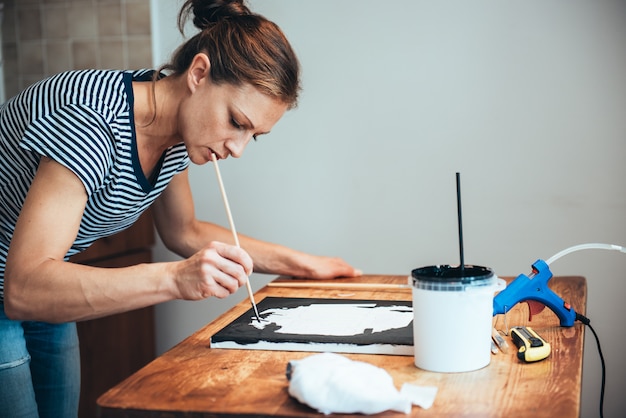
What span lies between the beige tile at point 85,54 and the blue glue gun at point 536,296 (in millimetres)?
1999

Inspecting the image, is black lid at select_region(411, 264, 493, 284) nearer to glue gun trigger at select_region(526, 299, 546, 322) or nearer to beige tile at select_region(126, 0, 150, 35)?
glue gun trigger at select_region(526, 299, 546, 322)

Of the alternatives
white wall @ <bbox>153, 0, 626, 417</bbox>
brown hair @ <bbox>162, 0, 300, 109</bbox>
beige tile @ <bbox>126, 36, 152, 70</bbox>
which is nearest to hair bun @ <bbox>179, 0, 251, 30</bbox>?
brown hair @ <bbox>162, 0, 300, 109</bbox>

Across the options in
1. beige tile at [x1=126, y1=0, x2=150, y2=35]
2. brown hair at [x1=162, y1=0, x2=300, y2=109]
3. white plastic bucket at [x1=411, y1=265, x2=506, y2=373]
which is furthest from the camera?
beige tile at [x1=126, y1=0, x2=150, y2=35]

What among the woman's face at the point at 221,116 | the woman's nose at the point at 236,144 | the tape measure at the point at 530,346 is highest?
the woman's face at the point at 221,116

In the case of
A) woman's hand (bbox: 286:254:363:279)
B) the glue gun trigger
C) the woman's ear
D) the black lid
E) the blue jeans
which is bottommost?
the blue jeans

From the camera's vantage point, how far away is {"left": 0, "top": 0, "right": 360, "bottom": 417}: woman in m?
1.17

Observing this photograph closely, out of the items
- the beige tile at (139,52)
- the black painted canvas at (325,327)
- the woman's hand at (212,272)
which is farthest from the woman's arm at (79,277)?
the beige tile at (139,52)

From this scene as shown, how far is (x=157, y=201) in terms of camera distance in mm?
1757

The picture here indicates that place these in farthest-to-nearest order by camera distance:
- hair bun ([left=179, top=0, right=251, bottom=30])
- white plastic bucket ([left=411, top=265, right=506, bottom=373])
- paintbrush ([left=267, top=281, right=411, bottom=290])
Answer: paintbrush ([left=267, top=281, right=411, bottom=290]), hair bun ([left=179, top=0, right=251, bottom=30]), white plastic bucket ([left=411, top=265, right=506, bottom=373])

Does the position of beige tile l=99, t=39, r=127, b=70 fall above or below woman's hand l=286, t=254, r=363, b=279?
above

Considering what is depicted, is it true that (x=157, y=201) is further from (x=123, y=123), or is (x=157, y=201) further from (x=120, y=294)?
(x=120, y=294)

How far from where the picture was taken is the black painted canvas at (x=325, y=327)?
1.16 meters

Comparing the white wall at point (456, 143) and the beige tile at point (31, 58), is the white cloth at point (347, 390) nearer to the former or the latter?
the white wall at point (456, 143)

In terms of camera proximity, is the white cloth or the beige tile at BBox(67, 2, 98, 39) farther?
the beige tile at BBox(67, 2, 98, 39)
